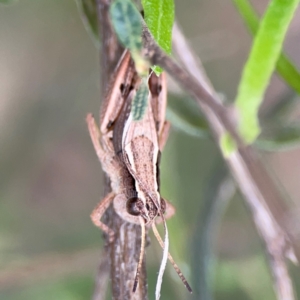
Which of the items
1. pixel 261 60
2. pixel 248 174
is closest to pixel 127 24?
pixel 261 60

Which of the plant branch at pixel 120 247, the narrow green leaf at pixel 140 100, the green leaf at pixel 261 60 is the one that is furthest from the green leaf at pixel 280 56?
the narrow green leaf at pixel 140 100

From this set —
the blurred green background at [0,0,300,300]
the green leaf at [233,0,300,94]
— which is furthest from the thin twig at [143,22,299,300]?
the blurred green background at [0,0,300,300]

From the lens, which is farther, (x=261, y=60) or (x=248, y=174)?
(x=248, y=174)

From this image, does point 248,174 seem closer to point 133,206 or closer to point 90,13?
point 133,206

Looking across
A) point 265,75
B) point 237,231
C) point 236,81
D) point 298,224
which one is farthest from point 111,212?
point 236,81

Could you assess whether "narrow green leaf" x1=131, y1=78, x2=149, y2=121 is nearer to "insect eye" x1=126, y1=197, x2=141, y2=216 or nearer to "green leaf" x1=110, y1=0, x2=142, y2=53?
"green leaf" x1=110, y1=0, x2=142, y2=53

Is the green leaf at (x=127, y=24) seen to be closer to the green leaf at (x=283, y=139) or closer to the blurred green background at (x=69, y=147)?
the green leaf at (x=283, y=139)
